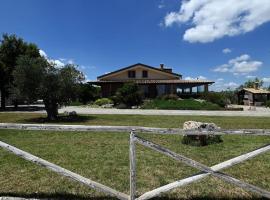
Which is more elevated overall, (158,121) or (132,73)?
(132,73)

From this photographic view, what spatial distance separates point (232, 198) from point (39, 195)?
337 centimetres

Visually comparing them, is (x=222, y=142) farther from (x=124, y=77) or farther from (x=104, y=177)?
(x=124, y=77)

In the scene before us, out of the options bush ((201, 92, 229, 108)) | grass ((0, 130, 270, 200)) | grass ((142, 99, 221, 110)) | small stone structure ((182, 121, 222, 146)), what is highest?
bush ((201, 92, 229, 108))

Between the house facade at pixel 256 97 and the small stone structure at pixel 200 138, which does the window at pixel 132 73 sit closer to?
the house facade at pixel 256 97

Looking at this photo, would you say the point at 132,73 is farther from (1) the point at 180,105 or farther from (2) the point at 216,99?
(2) the point at 216,99

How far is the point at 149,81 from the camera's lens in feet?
158

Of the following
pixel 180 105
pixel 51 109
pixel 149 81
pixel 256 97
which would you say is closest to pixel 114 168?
pixel 51 109

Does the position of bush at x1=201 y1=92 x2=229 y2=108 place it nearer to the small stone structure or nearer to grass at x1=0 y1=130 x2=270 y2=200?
grass at x1=0 y1=130 x2=270 y2=200

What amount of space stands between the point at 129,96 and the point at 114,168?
3083 cm

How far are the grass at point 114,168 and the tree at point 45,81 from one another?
31.1 feet

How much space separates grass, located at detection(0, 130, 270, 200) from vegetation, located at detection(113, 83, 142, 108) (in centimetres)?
2611

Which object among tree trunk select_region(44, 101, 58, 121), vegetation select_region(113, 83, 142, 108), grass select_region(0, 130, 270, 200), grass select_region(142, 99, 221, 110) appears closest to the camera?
grass select_region(0, 130, 270, 200)

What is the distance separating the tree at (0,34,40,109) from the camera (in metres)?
33.4

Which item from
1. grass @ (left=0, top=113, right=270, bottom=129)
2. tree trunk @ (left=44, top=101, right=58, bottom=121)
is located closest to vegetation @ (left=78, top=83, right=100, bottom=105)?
tree trunk @ (left=44, top=101, right=58, bottom=121)
